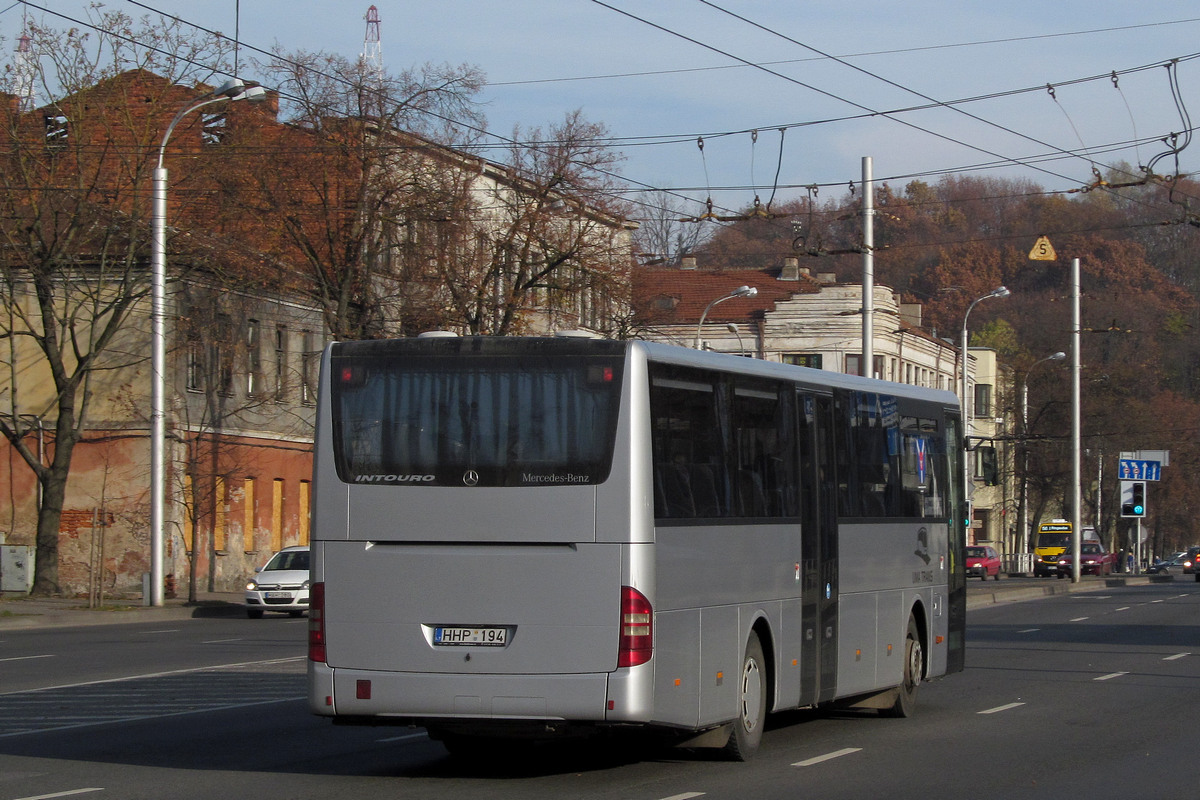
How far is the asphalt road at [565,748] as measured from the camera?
1037 cm

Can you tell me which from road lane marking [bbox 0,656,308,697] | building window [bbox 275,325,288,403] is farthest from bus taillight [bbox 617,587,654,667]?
building window [bbox 275,325,288,403]

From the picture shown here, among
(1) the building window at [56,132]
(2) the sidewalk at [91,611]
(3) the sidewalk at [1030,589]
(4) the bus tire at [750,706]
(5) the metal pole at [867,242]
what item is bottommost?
(3) the sidewalk at [1030,589]

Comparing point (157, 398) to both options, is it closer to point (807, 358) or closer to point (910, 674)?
point (910, 674)

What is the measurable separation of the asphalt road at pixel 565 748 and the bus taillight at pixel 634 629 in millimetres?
829

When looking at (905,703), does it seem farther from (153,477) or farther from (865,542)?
(153,477)

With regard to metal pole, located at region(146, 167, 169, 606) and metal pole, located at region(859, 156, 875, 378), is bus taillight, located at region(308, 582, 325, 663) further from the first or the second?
metal pole, located at region(146, 167, 169, 606)

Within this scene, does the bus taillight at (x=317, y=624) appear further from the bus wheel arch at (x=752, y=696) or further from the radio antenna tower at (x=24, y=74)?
the radio antenna tower at (x=24, y=74)

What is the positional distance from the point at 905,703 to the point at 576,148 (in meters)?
28.8

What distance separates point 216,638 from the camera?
25.1 m

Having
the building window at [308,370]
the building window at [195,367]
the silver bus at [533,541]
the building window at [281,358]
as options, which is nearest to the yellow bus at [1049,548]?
the building window at [308,370]

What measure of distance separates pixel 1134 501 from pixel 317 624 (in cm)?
4944

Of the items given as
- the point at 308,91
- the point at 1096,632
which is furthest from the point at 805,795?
the point at 308,91

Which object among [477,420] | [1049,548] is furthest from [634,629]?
[1049,548]

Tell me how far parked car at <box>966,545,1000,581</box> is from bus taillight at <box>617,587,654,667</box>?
58.2 m
